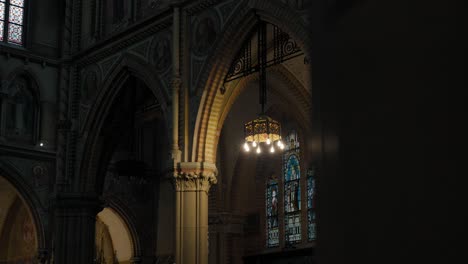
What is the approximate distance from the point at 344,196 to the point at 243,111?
24.8 meters

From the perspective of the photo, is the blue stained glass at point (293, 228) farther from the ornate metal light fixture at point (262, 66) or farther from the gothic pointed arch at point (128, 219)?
the ornate metal light fixture at point (262, 66)

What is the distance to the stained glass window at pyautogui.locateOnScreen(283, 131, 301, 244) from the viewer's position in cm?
2462

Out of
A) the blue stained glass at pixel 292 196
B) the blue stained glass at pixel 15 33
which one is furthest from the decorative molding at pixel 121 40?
the blue stained glass at pixel 292 196

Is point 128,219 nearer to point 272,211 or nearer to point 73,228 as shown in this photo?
point 272,211

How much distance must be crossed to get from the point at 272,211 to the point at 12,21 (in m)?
10.4

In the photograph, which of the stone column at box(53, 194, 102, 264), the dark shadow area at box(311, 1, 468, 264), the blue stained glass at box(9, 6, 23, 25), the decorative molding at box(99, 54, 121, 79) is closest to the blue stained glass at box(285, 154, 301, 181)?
the stone column at box(53, 194, 102, 264)

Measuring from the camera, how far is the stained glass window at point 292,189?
24.6 m

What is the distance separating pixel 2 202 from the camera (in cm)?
2730

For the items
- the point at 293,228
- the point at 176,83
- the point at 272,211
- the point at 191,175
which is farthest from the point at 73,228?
the point at 272,211

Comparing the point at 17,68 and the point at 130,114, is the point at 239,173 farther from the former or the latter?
the point at 17,68

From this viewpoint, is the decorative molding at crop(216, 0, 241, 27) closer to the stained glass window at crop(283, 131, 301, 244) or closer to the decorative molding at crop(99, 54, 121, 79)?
the decorative molding at crop(99, 54, 121, 79)

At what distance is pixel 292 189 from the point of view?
2527 centimetres

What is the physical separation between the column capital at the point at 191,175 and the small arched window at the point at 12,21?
8.84 meters

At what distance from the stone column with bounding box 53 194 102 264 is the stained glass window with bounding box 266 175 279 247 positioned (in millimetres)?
7261
